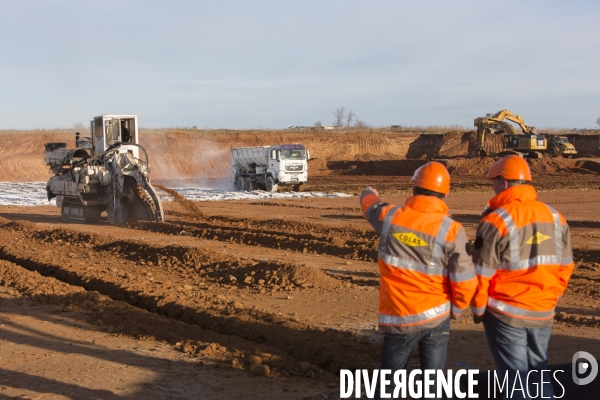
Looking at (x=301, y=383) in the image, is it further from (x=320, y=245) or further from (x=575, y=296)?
(x=320, y=245)

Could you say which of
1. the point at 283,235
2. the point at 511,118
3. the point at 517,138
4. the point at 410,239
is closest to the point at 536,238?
the point at 410,239

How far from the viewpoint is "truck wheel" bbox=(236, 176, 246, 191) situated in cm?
3834

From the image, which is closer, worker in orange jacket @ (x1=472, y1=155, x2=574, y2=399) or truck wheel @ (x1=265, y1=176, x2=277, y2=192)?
worker in orange jacket @ (x1=472, y1=155, x2=574, y2=399)

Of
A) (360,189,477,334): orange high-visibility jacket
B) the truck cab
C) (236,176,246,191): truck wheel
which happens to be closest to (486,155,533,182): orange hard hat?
(360,189,477,334): orange high-visibility jacket

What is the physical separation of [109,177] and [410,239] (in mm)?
17906

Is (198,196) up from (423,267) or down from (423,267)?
down

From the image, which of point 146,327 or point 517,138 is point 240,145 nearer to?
point 517,138

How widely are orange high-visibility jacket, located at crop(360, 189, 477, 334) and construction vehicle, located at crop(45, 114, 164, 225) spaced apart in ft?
54.1

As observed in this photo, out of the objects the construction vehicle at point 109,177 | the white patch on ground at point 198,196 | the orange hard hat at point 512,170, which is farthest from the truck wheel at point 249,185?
the orange hard hat at point 512,170

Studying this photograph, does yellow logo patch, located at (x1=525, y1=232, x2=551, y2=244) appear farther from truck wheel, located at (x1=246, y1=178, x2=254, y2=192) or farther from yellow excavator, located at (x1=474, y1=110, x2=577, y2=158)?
yellow excavator, located at (x1=474, y1=110, x2=577, y2=158)

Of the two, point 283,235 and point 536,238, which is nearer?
point 536,238

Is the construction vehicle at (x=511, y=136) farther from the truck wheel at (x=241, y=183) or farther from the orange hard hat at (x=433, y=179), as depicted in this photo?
the orange hard hat at (x=433, y=179)

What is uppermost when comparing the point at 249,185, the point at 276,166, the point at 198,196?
the point at 276,166

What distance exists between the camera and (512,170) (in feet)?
Answer: 15.5
